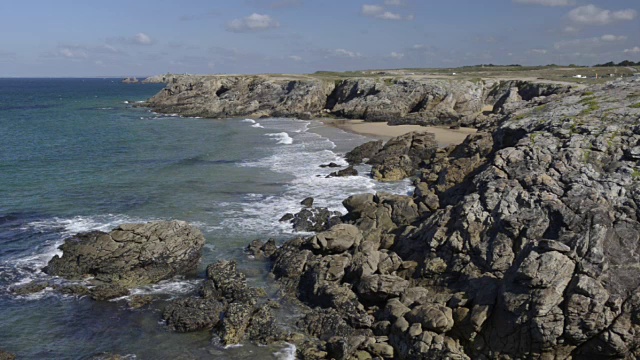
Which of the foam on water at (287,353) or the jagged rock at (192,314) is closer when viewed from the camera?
the foam on water at (287,353)

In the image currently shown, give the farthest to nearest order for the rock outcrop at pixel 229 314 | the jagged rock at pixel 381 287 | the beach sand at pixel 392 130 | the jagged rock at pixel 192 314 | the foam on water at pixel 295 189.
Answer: the beach sand at pixel 392 130
the foam on water at pixel 295 189
the jagged rock at pixel 381 287
the jagged rock at pixel 192 314
the rock outcrop at pixel 229 314

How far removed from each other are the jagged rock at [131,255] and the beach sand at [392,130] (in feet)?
110

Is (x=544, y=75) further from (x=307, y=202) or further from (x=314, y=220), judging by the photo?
(x=314, y=220)

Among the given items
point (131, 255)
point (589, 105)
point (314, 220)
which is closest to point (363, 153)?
point (314, 220)

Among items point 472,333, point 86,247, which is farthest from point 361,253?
point 86,247

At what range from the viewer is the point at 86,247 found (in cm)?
2533

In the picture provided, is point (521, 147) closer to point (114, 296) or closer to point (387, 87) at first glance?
point (114, 296)

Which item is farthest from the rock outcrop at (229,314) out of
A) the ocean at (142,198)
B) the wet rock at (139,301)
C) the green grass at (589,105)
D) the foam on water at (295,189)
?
the green grass at (589,105)

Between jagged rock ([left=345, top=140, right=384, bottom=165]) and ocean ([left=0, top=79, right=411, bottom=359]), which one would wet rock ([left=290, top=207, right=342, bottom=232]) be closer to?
ocean ([left=0, top=79, right=411, bottom=359])

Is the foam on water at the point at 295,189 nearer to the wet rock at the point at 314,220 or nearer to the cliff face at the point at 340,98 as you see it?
the wet rock at the point at 314,220

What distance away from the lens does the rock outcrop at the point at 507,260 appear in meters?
15.2

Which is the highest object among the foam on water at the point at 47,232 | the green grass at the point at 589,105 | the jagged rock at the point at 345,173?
the green grass at the point at 589,105

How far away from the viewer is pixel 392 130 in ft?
220

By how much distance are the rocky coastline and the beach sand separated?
24380mm
